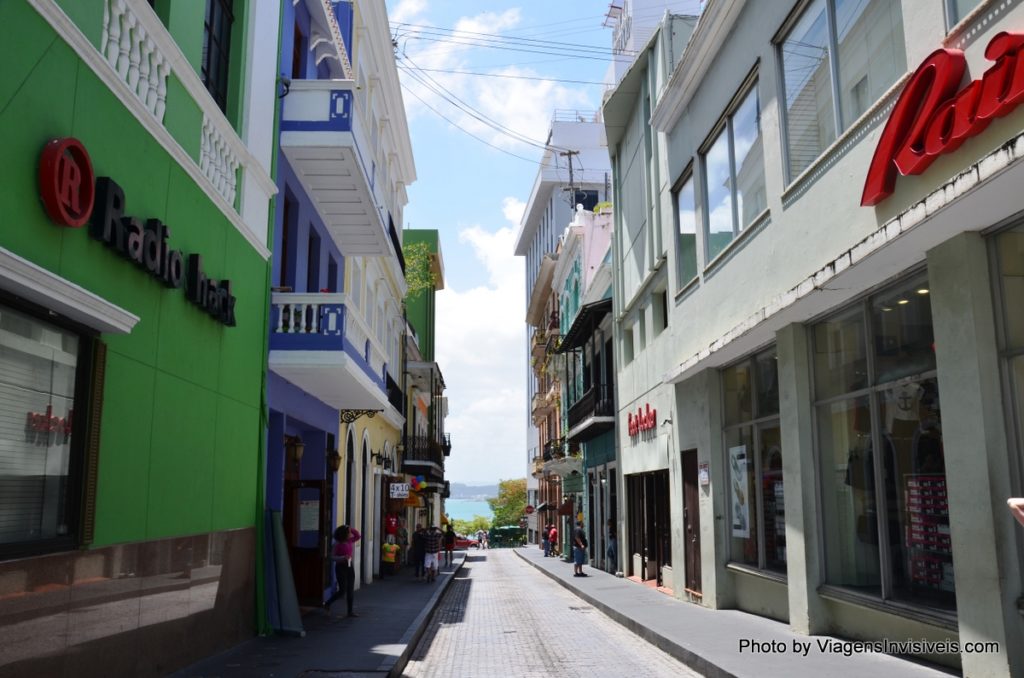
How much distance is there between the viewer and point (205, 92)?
29.8 ft

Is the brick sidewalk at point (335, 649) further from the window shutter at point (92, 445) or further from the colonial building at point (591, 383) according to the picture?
the colonial building at point (591, 383)

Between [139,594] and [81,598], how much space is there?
117 centimetres

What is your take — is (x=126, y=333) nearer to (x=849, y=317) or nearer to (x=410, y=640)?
(x=410, y=640)

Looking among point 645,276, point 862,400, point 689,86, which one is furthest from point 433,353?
point 862,400

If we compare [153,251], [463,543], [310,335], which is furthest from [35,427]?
[463,543]

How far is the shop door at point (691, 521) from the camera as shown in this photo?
15812 mm

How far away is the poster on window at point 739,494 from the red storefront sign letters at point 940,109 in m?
5.95

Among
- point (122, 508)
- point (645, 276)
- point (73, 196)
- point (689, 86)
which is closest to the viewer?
point (73, 196)

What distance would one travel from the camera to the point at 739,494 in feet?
45.3

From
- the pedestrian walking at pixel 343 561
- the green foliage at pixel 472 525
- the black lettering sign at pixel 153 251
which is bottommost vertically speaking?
the green foliage at pixel 472 525

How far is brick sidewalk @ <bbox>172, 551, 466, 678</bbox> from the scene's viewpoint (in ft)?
29.4

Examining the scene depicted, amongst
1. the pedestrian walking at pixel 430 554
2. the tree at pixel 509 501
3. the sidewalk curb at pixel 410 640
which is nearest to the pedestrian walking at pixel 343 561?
the sidewalk curb at pixel 410 640

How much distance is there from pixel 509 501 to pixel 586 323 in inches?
2575

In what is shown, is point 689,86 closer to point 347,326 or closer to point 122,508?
point 347,326
